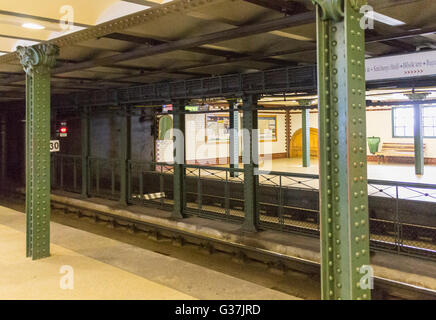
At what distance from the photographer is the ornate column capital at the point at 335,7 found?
8.63 ft

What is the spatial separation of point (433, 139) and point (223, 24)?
16820 mm

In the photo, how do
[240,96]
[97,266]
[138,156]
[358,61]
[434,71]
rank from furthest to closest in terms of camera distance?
1. [138,156]
2. [240,96]
3. [434,71]
4. [97,266]
5. [358,61]

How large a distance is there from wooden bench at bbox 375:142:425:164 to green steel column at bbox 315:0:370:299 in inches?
736

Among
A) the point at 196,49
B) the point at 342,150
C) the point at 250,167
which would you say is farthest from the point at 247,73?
the point at 342,150

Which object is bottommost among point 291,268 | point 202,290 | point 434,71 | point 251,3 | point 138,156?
point 291,268

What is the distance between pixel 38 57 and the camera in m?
5.27

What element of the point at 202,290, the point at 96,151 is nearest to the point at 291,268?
the point at 202,290

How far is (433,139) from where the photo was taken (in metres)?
19.2

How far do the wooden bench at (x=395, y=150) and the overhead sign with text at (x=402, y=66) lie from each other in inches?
569

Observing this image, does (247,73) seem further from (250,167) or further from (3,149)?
(3,149)

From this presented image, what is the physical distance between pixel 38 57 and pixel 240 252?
4.79 m

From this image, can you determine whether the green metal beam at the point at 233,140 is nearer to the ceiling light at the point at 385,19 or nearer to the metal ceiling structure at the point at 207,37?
the metal ceiling structure at the point at 207,37

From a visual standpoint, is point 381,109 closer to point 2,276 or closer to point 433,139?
point 433,139

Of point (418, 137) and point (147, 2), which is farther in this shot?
point (418, 137)
